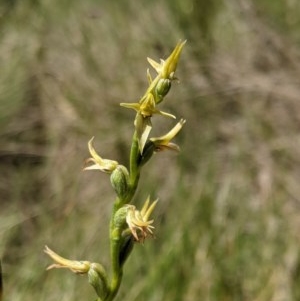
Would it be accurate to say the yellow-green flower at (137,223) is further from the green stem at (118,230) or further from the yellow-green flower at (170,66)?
the yellow-green flower at (170,66)

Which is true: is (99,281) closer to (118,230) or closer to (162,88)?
(118,230)

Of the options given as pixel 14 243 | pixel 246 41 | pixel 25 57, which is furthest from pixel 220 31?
pixel 14 243

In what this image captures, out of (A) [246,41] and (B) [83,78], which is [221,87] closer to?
(A) [246,41]

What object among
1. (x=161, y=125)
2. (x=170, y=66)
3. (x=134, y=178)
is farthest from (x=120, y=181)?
(x=161, y=125)

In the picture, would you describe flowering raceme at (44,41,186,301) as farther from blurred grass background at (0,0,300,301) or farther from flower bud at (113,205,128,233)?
blurred grass background at (0,0,300,301)

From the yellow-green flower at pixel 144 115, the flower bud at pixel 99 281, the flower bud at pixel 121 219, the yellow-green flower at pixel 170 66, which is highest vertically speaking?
the yellow-green flower at pixel 170 66

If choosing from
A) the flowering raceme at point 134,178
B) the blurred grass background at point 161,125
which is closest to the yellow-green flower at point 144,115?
the flowering raceme at point 134,178

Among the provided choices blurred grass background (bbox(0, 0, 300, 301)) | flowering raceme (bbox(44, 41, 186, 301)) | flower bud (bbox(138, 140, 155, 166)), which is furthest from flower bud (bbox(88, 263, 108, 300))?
blurred grass background (bbox(0, 0, 300, 301))
